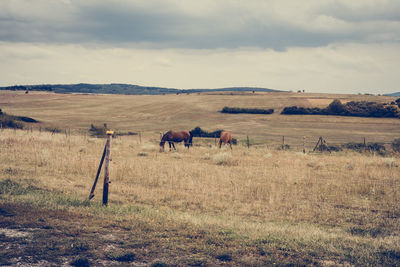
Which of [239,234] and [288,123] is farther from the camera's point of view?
[288,123]

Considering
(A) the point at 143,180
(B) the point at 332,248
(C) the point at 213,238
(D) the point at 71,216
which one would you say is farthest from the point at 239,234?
(A) the point at 143,180

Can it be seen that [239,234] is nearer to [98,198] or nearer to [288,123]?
[98,198]

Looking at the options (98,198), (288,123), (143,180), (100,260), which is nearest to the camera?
(100,260)

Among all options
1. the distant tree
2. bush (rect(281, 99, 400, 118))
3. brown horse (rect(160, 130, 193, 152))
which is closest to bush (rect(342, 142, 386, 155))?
brown horse (rect(160, 130, 193, 152))

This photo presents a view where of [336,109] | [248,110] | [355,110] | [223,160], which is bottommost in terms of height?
[223,160]

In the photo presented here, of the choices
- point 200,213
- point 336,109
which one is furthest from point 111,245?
point 336,109

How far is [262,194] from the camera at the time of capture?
12.0 metres

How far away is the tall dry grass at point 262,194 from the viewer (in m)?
7.80

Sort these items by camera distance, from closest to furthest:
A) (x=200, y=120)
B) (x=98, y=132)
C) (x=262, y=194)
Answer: (x=262, y=194)
(x=98, y=132)
(x=200, y=120)

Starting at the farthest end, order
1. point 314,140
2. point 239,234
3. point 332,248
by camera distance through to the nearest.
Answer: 1. point 314,140
2. point 239,234
3. point 332,248

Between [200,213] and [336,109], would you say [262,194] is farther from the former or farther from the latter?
[336,109]

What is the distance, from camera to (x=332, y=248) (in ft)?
21.3

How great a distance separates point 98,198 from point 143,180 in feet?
10.8

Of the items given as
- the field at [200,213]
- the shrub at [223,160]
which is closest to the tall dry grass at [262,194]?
the field at [200,213]
